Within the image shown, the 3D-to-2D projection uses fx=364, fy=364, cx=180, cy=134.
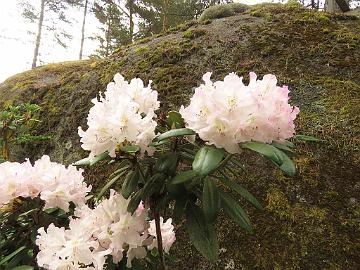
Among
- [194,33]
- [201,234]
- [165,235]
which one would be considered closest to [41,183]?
[165,235]

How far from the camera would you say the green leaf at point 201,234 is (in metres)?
1.17

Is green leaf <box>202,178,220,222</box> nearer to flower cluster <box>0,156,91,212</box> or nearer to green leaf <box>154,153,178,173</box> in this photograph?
green leaf <box>154,153,178,173</box>

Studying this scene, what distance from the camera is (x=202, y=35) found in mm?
3771

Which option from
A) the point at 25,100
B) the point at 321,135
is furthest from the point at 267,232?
the point at 25,100

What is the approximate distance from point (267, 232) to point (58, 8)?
1399cm

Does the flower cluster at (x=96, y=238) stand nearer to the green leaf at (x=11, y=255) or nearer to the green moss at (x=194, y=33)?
the green leaf at (x=11, y=255)

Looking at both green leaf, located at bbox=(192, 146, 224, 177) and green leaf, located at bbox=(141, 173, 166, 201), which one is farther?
green leaf, located at bbox=(141, 173, 166, 201)

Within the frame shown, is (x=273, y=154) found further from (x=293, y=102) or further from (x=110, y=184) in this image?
(x=293, y=102)

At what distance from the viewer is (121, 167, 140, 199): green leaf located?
118 centimetres

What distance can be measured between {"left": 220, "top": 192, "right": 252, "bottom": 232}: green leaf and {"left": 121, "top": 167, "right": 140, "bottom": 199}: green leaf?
296mm

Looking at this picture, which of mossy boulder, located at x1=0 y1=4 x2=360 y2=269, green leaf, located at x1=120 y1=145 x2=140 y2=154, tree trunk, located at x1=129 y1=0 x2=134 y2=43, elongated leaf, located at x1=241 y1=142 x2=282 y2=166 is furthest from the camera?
tree trunk, located at x1=129 y1=0 x2=134 y2=43

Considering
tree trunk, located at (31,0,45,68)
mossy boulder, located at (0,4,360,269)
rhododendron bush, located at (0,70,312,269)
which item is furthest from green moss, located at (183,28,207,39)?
tree trunk, located at (31,0,45,68)

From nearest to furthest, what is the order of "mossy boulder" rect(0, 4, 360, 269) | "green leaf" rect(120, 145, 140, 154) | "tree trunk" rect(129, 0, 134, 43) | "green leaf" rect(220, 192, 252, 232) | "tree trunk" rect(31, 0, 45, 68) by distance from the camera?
"green leaf" rect(120, 145, 140, 154) → "green leaf" rect(220, 192, 252, 232) → "mossy boulder" rect(0, 4, 360, 269) → "tree trunk" rect(129, 0, 134, 43) → "tree trunk" rect(31, 0, 45, 68)

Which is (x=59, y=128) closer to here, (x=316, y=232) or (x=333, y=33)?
(x=316, y=232)
